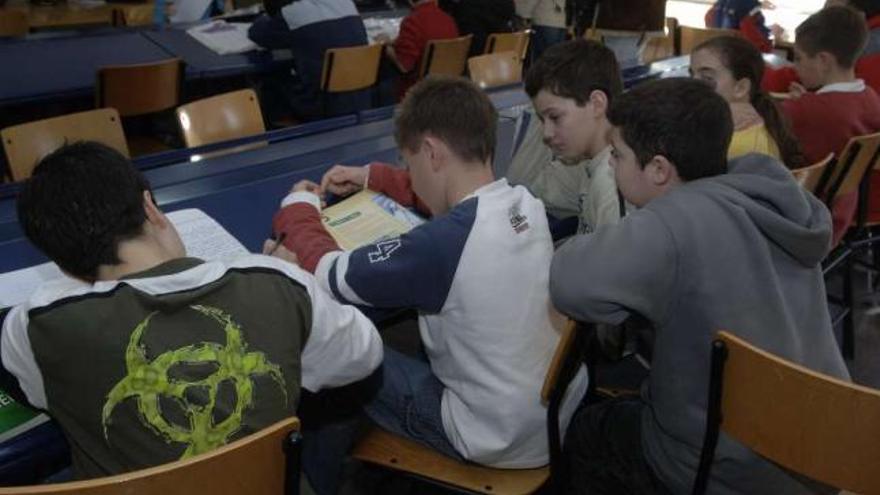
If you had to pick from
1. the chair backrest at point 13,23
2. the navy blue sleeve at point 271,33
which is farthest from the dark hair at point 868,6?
the chair backrest at point 13,23

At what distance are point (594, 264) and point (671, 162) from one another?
0.82 feet

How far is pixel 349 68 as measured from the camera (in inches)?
137

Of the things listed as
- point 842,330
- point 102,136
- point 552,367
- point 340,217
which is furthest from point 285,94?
point 552,367

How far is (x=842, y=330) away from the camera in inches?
101

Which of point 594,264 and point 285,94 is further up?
point 594,264

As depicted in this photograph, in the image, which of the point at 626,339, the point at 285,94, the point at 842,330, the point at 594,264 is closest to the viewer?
the point at 594,264

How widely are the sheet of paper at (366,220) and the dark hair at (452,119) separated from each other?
21 cm

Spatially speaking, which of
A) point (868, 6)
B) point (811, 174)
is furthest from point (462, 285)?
point (868, 6)

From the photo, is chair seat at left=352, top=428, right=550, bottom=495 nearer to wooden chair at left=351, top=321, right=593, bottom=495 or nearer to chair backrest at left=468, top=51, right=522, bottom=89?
wooden chair at left=351, top=321, right=593, bottom=495

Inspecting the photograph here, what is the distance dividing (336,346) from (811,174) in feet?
4.75

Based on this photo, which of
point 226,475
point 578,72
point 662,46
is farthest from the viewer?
point 662,46

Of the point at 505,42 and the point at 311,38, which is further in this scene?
the point at 505,42

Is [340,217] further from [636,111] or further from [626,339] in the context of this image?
[626,339]

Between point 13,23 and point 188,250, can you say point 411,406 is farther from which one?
point 13,23
